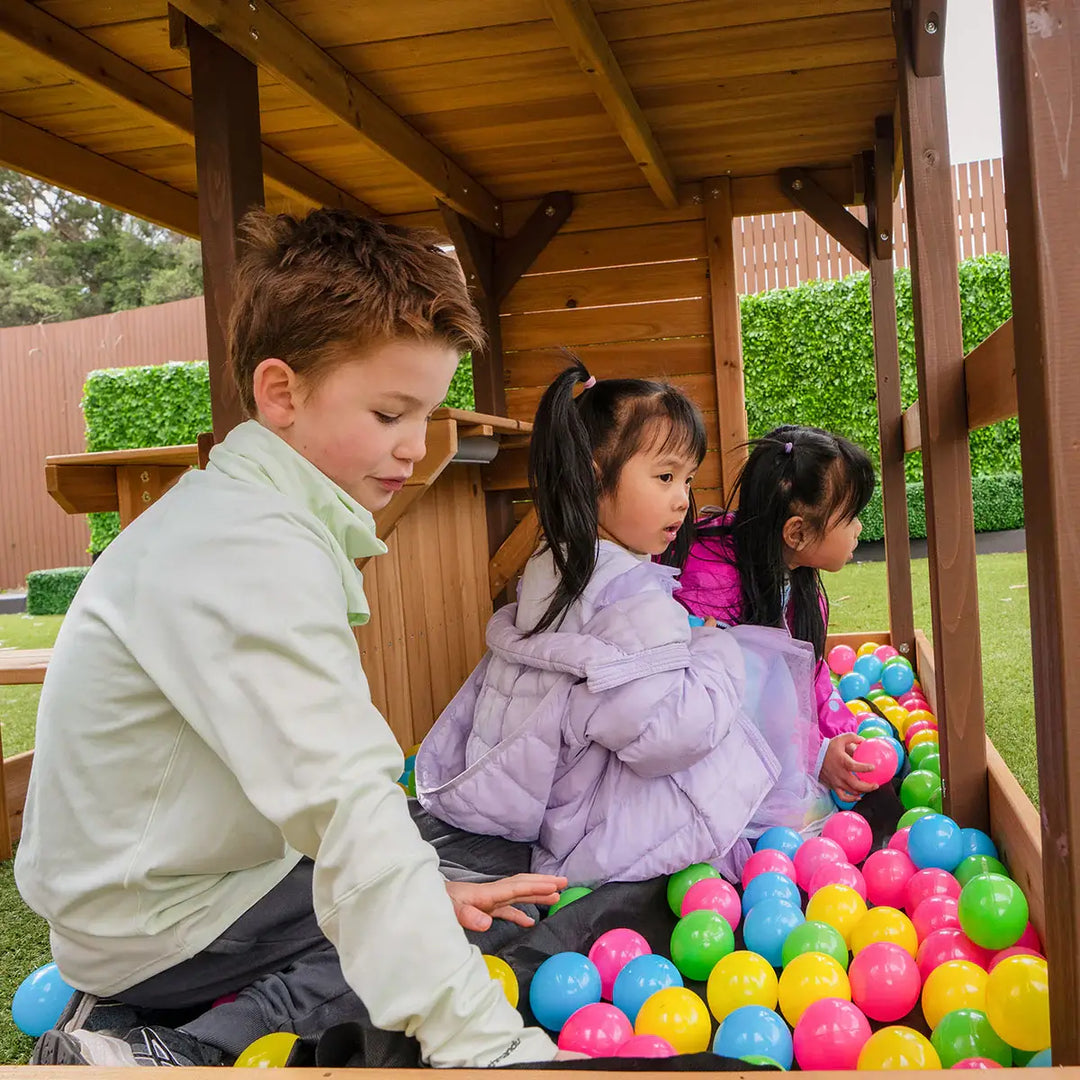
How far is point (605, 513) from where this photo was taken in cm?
267

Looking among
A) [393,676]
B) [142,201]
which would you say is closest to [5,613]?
[142,201]

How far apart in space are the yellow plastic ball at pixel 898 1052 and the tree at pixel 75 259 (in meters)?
23.0

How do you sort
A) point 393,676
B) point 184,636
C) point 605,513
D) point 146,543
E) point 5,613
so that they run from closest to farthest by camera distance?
point 184,636
point 146,543
point 605,513
point 393,676
point 5,613

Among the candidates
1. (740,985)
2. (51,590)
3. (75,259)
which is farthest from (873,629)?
(75,259)

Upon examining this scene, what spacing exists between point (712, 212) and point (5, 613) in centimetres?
1132

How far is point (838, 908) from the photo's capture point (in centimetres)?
213

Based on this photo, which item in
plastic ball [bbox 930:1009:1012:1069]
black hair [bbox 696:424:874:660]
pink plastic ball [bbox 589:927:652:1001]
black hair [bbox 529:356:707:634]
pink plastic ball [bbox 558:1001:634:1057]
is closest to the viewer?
plastic ball [bbox 930:1009:1012:1069]

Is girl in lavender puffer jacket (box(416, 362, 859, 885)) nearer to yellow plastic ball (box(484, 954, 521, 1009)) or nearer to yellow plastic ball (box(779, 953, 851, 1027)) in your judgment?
yellow plastic ball (box(484, 954, 521, 1009))

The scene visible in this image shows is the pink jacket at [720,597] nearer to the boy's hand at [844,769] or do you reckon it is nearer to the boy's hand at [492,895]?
the boy's hand at [844,769]

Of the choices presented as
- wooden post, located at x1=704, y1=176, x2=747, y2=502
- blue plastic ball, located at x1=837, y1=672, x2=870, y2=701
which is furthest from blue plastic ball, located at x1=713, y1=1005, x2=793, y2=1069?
wooden post, located at x1=704, y1=176, x2=747, y2=502

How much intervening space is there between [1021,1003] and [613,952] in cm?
79

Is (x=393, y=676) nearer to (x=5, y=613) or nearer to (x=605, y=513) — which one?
(x=605, y=513)

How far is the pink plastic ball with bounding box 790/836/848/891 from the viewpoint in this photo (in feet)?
7.91

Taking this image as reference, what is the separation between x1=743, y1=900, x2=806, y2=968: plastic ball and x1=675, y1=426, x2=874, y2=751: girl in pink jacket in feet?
3.64
